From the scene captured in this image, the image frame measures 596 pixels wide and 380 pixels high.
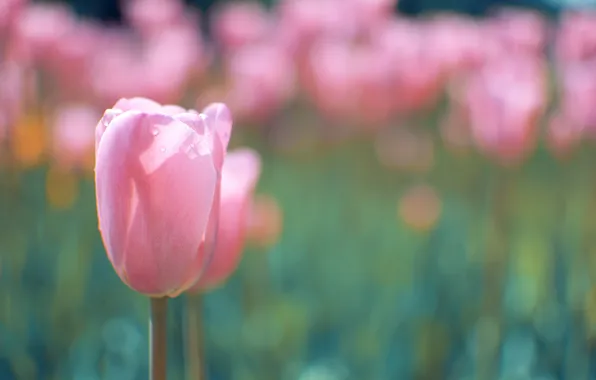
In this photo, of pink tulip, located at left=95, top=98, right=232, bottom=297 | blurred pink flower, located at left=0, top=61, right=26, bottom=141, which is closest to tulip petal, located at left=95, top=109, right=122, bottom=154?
pink tulip, located at left=95, top=98, right=232, bottom=297

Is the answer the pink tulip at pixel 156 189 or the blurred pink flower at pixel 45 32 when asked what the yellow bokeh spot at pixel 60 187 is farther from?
the pink tulip at pixel 156 189

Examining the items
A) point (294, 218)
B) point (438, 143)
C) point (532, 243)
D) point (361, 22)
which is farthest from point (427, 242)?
point (438, 143)

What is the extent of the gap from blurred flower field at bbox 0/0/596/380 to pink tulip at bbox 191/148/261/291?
529 mm

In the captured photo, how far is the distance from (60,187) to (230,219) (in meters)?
1.39

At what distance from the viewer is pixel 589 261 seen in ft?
5.12

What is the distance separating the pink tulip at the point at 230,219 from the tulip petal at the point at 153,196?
0.14 metres

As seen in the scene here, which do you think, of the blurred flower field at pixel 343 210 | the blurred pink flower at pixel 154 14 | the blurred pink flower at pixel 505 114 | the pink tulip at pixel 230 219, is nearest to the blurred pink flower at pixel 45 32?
the blurred flower field at pixel 343 210

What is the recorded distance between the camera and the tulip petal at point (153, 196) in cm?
43

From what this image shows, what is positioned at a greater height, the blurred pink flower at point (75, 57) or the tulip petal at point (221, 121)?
the tulip petal at point (221, 121)

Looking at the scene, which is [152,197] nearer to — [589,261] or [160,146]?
[160,146]

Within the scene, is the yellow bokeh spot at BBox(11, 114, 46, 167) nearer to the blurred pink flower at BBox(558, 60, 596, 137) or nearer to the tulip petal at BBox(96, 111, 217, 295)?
the blurred pink flower at BBox(558, 60, 596, 137)

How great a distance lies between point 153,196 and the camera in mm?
438

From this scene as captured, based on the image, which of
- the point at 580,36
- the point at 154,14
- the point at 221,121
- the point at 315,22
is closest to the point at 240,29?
the point at 154,14

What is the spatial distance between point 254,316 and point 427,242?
0.55 metres
